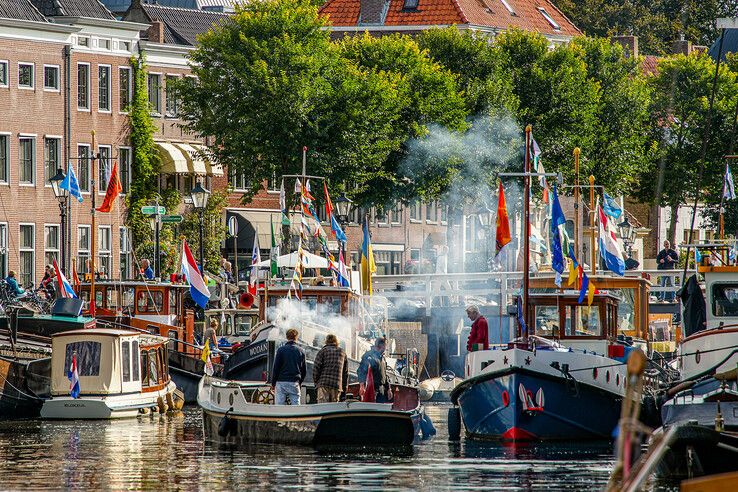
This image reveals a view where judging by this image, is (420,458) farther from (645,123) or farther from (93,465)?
(645,123)

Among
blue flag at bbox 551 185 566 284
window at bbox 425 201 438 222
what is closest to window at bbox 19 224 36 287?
window at bbox 425 201 438 222

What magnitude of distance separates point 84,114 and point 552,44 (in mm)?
30955

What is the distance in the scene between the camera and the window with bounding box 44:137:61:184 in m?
80.8

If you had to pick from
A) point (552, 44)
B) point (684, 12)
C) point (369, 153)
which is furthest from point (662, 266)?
point (684, 12)

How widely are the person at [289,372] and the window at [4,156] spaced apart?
4467cm

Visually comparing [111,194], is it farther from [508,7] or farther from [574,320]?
[508,7]

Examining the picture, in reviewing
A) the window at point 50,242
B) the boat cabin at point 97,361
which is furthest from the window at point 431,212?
the boat cabin at point 97,361

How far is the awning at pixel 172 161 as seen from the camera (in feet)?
278

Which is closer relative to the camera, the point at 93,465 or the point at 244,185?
the point at 93,465

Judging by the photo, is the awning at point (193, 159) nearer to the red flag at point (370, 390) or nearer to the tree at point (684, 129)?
the tree at point (684, 129)

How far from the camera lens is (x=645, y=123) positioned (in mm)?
98125

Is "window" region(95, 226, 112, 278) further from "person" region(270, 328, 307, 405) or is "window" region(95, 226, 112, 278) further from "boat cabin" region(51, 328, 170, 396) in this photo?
"person" region(270, 328, 307, 405)

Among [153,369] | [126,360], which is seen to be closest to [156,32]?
[153,369]

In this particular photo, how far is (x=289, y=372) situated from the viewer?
36250 millimetres
